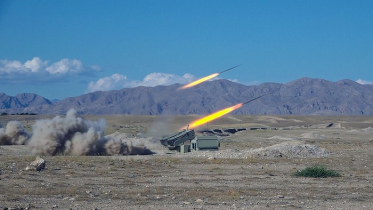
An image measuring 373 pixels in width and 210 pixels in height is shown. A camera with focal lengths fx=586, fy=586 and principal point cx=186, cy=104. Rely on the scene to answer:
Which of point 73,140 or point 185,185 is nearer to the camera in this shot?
point 185,185

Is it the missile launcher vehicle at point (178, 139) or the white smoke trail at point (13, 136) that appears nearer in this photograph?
the missile launcher vehicle at point (178, 139)

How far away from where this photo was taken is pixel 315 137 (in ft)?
225

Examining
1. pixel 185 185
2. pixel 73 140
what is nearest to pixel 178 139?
pixel 73 140

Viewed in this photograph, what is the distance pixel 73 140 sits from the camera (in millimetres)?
34906

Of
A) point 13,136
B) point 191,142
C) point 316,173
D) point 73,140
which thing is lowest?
point 316,173

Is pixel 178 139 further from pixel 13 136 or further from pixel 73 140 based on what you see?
pixel 13 136

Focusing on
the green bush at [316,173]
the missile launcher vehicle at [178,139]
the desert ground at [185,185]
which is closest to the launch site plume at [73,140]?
the missile launcher vehicle at [178,139]

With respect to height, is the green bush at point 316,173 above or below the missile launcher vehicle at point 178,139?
below

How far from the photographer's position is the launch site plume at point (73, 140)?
1335 inches

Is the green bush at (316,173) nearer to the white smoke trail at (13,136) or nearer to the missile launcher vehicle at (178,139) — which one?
the missile launcher vehicle at (178,139)

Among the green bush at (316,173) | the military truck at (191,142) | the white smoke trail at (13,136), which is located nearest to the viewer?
the green bush at (316,173)

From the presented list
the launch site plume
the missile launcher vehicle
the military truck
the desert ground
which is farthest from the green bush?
the missile launcher vehicle

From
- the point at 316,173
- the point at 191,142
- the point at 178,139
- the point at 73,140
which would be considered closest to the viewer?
the point at 316,173

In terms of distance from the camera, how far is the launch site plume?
33.9 metres
